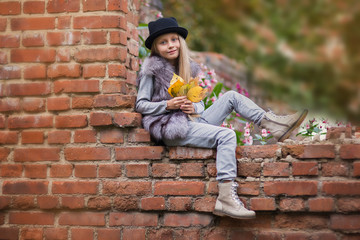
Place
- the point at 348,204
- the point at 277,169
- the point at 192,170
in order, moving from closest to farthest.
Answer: the point at 348,204, the point at 277,169, the point at 192,170

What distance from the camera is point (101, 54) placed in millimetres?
2957

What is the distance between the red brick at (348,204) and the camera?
258cm

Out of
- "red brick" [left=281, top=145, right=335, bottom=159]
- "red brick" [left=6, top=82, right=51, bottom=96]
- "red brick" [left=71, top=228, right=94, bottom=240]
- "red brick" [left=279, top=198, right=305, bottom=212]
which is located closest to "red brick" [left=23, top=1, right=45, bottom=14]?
"red brick" [left=6, top=82, right=51, bottom=96]

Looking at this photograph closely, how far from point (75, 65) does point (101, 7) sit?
0.39 meters

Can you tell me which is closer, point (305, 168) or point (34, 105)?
point (305, 168)

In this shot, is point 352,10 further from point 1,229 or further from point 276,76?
point 1,229

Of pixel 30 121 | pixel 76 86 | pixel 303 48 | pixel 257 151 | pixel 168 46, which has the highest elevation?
pixel 303 48

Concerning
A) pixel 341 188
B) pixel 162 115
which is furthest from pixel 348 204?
pixel 162 115

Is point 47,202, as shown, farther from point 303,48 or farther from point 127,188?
point 303,48

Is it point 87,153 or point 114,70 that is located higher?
point 114,70

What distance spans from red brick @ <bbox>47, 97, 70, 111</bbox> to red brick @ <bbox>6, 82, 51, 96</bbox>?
0.21ft

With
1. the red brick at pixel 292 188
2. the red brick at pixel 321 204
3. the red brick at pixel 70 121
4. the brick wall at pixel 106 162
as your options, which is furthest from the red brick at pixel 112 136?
the red brick at pixel 321 204

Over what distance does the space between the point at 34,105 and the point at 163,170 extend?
917mm

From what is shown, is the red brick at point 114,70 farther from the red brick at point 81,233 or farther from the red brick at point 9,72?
the red brick at point 81,233
